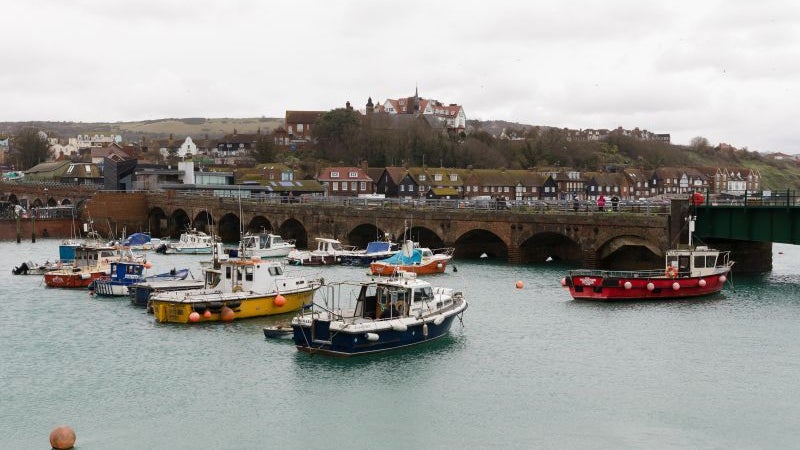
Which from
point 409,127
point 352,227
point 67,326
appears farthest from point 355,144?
point 67,326

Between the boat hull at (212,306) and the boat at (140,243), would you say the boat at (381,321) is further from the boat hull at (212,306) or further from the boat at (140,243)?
the boat at (140,243)

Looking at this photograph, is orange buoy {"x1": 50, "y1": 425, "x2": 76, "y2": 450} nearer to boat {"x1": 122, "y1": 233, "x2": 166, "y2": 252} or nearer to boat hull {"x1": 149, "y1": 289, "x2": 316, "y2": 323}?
boat hull {"x1": 149, "y1": 289, "x2": 316, "y2": 323}

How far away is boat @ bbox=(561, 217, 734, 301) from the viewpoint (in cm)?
5391

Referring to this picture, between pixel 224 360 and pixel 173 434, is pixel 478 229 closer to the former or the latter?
pixel 224 360

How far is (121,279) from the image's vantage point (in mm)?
58000

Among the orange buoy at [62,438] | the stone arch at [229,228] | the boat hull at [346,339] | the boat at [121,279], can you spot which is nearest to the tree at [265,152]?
the stone arch at [229,228]

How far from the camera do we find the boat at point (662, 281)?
177 feet

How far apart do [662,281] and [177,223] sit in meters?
75.5

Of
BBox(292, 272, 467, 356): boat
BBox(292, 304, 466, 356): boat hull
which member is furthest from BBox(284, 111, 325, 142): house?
BBox(292, 304, 466, 356): boat hull

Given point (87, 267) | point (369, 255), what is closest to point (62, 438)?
point (87, 267)

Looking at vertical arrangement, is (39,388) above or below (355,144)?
below

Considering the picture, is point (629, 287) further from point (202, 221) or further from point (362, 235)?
point (202, 221)

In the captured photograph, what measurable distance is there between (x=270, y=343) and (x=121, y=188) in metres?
102

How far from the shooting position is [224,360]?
3928 cm
